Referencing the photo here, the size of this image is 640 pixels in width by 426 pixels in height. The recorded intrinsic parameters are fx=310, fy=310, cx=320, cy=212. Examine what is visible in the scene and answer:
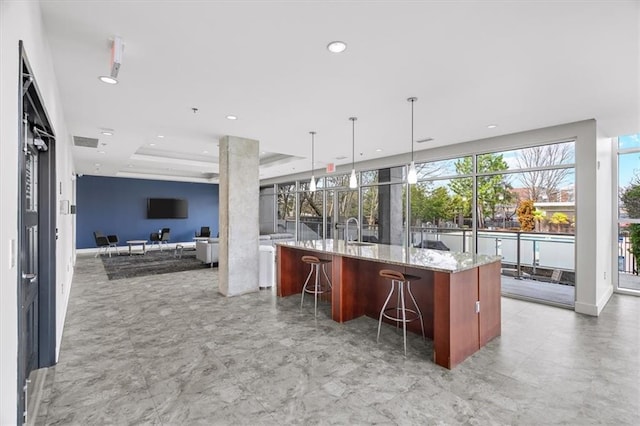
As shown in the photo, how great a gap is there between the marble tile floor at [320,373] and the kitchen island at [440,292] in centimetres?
19

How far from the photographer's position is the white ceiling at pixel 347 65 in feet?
6.81

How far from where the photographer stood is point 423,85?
10.5 ft

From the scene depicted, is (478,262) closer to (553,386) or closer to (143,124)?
(553,386)

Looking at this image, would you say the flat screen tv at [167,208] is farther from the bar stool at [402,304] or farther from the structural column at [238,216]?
the bar stool at [402,304]

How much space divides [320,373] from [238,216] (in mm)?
3116

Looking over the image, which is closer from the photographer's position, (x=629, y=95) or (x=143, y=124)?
(x=629, y=95)

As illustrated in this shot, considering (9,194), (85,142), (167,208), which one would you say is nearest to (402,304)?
(9,194)

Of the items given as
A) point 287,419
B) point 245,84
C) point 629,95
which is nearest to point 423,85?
point 245,84

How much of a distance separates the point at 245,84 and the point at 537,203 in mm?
4803

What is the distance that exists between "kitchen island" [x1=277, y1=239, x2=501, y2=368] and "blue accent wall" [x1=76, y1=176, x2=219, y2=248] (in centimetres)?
873

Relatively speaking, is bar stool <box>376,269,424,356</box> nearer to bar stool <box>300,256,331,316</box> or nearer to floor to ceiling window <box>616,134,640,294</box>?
bar stool <box>300,256,331,316</box>

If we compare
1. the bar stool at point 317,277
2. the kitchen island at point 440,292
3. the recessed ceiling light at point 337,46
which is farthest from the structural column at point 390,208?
the recessed ceiling light at point 337,46

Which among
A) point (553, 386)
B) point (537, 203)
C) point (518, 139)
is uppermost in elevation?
point (518, 139)

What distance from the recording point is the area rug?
23.3ft
